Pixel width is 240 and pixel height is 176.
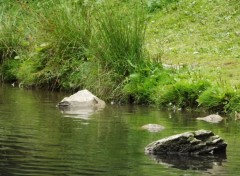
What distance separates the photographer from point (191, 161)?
10.3 metres

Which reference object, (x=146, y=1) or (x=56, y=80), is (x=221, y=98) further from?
(x=146, y=1)

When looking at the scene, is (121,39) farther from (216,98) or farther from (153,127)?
(153,127)

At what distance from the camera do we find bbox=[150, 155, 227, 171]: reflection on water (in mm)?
9930

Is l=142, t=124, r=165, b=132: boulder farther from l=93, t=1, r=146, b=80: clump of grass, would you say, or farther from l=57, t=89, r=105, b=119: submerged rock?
l=93, t=1, r=146, b=80: clump of grass

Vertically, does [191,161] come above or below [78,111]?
below

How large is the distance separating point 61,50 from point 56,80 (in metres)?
0.71

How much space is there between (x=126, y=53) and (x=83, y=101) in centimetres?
191

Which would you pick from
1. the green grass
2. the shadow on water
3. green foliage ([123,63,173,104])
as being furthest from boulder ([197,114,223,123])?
the shadow on water

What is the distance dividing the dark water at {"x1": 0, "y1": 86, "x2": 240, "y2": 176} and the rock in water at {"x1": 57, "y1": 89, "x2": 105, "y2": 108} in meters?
0.22

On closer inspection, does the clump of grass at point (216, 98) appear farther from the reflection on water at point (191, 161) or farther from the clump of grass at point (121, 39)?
the reflection on water at point (191, 161)

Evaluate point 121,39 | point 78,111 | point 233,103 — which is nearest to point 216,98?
point 233,103

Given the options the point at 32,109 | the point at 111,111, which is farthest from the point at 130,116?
the point at 32,109

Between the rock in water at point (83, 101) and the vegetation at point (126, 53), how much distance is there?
0.93m

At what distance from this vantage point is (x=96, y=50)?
59.9 ft
